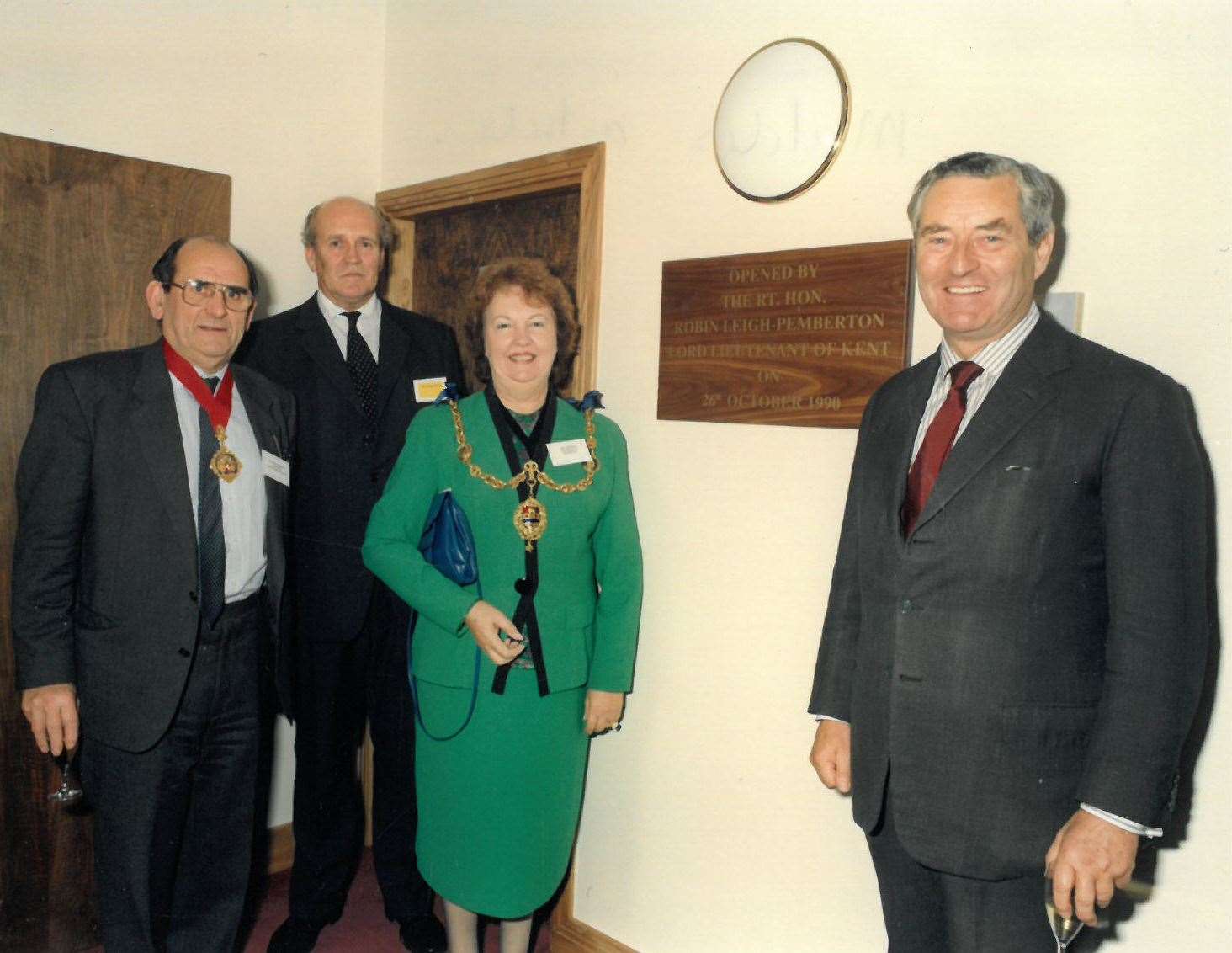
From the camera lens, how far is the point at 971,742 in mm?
1371

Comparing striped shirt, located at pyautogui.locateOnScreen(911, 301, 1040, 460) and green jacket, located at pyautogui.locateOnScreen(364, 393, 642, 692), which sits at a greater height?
striped shirt, located at pyautogui.locateOnScreen(911, 301, 1040, 460)

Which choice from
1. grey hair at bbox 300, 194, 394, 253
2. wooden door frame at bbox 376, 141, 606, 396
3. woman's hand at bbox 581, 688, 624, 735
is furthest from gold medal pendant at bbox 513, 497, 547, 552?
grey hair at bbox 300, 194, 394, 253

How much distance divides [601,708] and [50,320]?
5.53ft

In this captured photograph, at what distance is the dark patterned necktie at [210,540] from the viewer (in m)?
1.95

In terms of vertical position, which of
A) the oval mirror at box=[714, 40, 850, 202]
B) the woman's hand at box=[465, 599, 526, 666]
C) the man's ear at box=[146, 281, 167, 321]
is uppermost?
the oval mirror at box=[714, 40, 850, 202]

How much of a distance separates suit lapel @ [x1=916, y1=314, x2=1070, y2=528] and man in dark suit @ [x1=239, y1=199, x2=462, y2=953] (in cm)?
152

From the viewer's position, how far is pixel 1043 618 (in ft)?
4.37

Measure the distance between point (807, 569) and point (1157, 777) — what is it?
866 millimetres

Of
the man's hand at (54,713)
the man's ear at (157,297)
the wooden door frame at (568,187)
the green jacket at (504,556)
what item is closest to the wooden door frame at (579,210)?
the wooden door frame at (568,187)

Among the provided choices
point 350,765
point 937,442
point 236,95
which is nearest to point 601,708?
point 350,765

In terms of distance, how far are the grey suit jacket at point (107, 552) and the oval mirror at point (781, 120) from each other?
4.31ft

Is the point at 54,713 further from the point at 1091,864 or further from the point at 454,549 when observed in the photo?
the point at 1091,864

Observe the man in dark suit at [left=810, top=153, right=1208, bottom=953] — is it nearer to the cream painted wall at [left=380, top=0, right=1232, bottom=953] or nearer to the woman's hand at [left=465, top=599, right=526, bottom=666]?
the cream painted wall at [left=380, top=0, right=1232, bottom=953]

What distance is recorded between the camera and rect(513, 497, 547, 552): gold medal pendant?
2049mm
